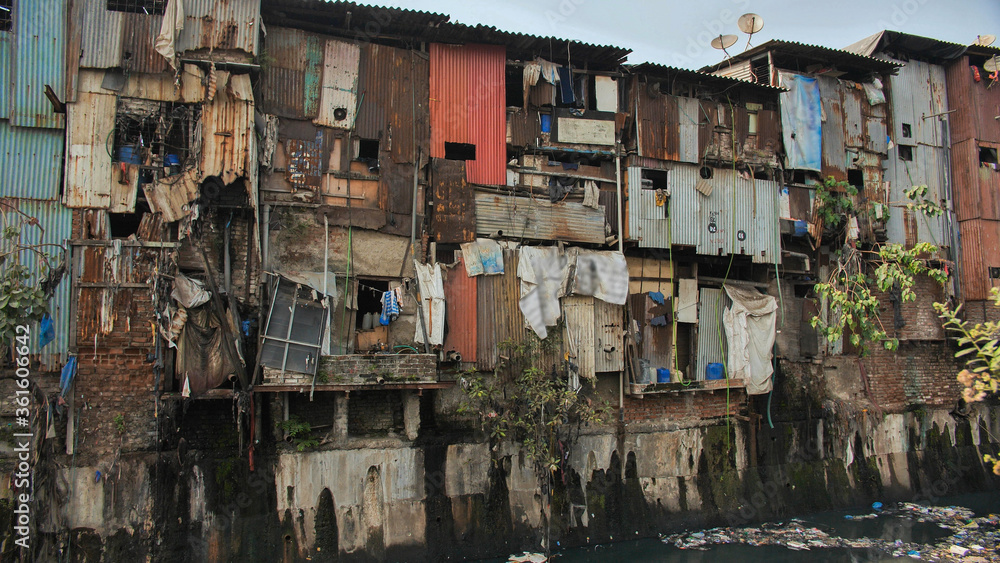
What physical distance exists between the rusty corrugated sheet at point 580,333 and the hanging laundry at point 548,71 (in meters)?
4.81

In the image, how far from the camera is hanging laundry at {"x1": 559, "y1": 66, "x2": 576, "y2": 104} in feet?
45.2

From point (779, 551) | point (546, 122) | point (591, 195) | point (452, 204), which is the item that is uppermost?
point (546, 122)

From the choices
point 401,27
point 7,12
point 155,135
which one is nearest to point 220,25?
point 155,135

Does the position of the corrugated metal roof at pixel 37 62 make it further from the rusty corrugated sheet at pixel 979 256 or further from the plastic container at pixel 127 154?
the rusty corrugated sheet at pixel 979 256

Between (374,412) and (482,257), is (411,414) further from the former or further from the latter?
(482,257)

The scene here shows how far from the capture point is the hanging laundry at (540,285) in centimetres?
1273

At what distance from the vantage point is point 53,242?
33.0 feet

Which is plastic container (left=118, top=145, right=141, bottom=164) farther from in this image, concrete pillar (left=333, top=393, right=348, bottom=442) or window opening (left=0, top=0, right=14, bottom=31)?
concrete pillar (left=333, top=393, right=348, bottom=442)

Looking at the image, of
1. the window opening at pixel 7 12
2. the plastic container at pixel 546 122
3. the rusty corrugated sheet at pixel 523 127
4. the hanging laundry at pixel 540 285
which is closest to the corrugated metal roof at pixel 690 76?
the plastic container at pixel 546 122

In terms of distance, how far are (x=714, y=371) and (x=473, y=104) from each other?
8.25 meters

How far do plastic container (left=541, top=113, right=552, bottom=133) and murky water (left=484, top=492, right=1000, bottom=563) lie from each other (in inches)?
352

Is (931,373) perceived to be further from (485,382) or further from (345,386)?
(345,386)

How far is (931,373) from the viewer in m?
16.9

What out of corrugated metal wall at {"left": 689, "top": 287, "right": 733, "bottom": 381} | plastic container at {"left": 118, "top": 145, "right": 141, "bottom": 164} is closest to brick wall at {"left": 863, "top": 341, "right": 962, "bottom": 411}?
corrugated metal wall at {"left": 689, "top": 287, "right": 733, "bottom": 381}
